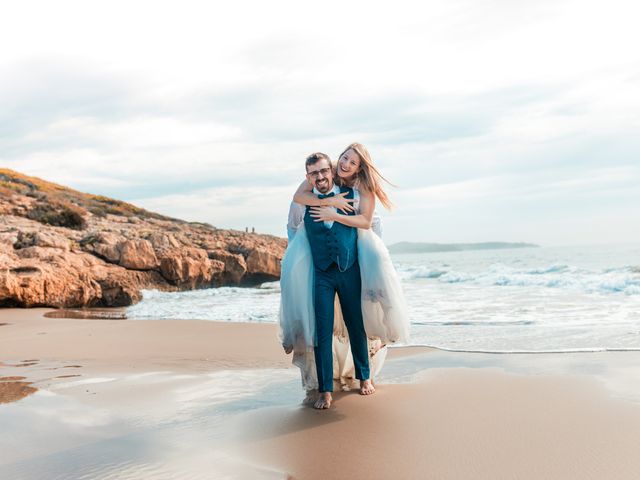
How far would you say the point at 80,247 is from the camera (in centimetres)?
1585

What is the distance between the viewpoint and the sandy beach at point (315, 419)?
324cm

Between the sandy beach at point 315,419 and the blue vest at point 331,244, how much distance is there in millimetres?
1112

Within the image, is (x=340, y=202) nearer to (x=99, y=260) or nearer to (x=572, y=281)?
(x=99, y=260)

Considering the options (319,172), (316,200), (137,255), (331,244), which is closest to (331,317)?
(331,244)

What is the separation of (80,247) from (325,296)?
12.8 meters

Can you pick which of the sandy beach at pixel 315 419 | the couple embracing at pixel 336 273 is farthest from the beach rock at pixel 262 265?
the couple embracing at pixel 336 273

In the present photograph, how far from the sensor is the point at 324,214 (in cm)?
477

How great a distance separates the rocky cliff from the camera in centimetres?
1230

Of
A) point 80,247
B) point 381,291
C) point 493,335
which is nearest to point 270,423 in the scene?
point 381,291

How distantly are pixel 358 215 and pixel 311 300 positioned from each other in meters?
0.80

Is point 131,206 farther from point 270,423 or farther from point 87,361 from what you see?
point 270,423

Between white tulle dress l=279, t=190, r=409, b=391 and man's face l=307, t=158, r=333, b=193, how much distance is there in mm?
308

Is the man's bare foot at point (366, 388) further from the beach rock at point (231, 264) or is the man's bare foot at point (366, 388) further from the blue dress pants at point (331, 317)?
the beach rock at point (231, 264)

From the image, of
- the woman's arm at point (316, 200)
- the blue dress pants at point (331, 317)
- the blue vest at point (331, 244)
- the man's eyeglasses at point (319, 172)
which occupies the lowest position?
the blue dress pants at point (331, 317)
